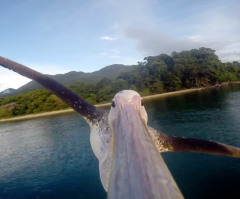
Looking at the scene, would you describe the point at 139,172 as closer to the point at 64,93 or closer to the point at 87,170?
the point at 64,93

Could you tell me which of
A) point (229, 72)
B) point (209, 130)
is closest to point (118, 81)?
point (229, 72)

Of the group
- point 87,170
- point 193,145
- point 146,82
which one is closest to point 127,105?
point 193,145

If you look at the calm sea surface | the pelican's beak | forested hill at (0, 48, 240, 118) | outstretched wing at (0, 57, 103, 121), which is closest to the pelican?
the pelican's beak

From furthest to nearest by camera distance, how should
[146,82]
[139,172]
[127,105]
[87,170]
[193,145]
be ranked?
1. [146,82]
2. [87,170]
3. [193,145]
4. [127,105]
5. [139,172]

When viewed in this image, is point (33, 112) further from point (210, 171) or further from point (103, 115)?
point (103, 115)

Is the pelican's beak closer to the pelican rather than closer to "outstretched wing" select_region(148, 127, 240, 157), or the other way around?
the pelican

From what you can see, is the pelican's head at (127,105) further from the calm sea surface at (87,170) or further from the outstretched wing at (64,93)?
the calm sea surface at (87,170)

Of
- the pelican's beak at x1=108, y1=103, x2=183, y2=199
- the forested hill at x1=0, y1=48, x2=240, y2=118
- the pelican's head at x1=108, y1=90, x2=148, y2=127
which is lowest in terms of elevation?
the pelican's beak at x1=108, y1=103, x2=183, y2=199
